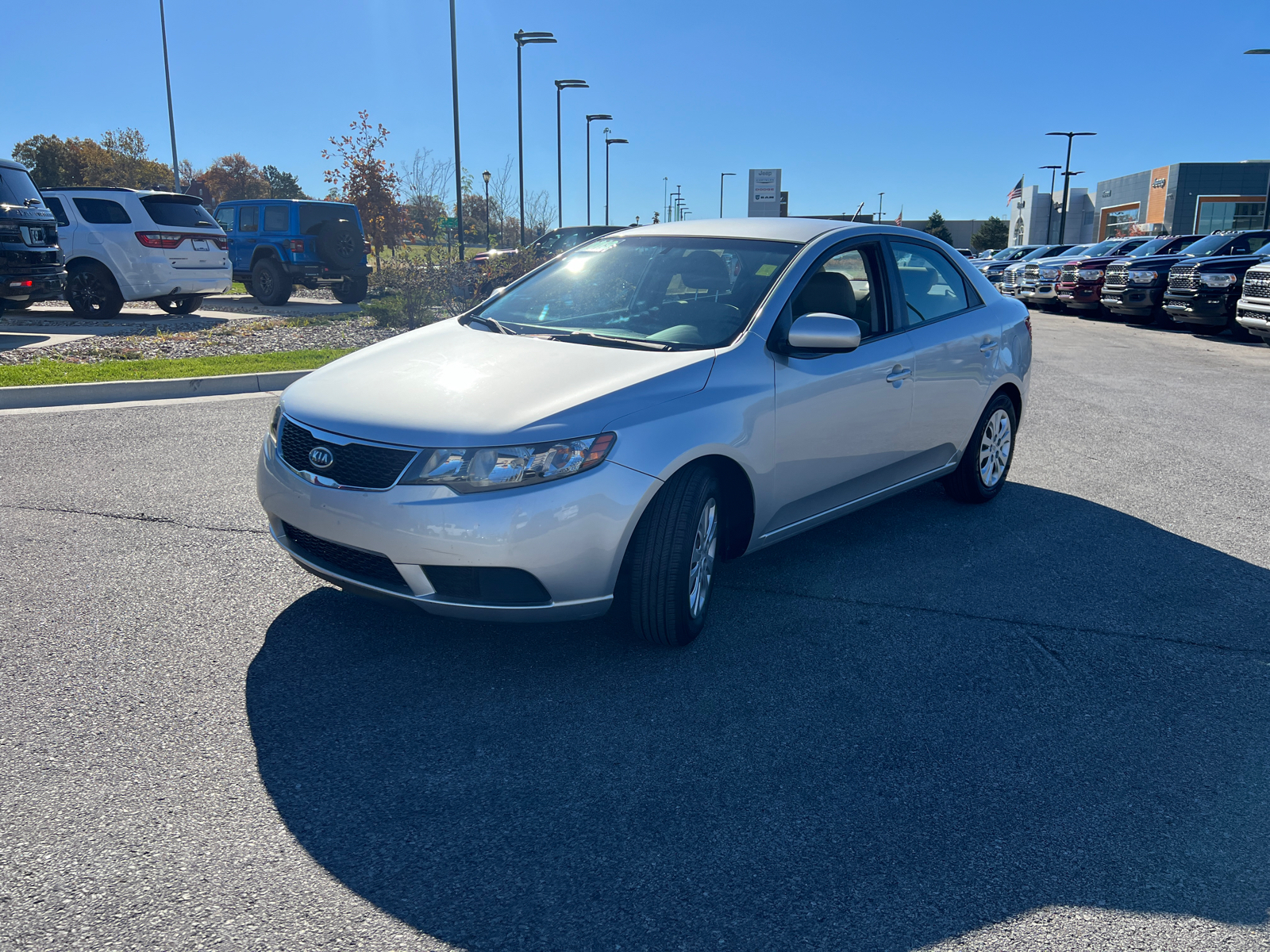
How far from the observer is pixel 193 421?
845 centimetres

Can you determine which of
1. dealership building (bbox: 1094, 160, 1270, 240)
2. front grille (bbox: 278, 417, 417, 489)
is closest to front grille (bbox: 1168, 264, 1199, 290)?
front grille (bbox: 278, 417, 417, 489)

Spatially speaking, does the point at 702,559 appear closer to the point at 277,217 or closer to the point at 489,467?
the point at 489,467

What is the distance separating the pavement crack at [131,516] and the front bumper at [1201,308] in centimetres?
1786

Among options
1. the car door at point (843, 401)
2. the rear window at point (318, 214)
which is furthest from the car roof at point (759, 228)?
the rear window at point (318, 214)

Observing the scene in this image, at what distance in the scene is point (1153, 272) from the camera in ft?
70.3

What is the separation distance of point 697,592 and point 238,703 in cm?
168

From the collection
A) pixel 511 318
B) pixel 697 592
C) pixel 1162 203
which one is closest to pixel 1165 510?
pixel 697 592

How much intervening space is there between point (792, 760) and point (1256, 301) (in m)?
16.3

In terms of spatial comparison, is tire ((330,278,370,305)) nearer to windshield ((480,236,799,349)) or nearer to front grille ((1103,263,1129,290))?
front grille ((1103,263,1129,290))

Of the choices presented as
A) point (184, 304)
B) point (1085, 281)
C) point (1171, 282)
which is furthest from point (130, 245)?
point (1085, 281)

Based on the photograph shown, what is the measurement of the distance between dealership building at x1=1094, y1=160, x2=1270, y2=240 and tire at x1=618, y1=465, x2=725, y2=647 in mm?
76144

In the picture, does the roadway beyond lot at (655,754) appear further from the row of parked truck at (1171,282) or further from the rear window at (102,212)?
the rear window at (102,212)

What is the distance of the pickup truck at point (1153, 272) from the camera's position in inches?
778

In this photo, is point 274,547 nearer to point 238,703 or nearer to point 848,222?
point 238,703
